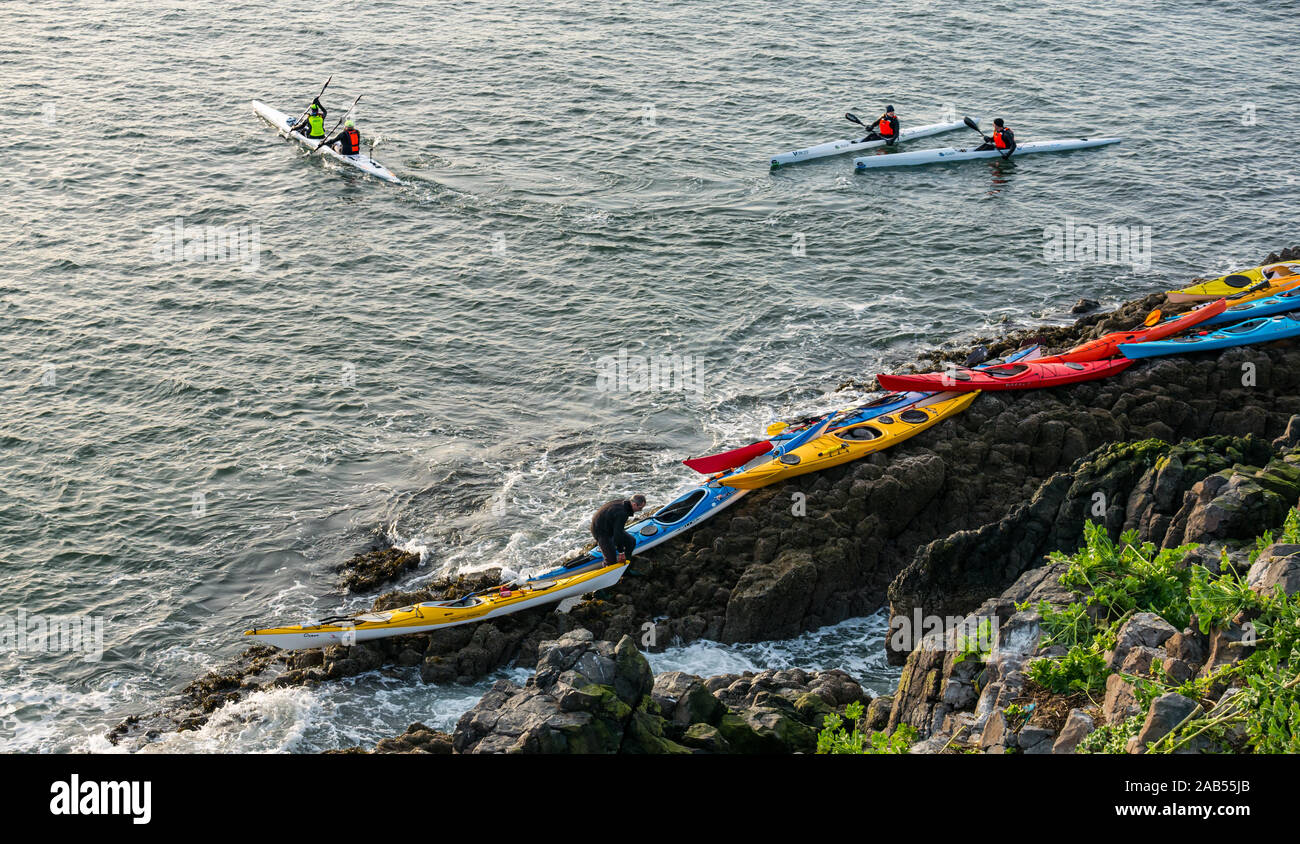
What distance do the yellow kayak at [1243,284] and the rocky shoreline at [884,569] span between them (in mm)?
3103

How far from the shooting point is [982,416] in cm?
1956

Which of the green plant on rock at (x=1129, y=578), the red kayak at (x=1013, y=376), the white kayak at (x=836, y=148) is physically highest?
the white kayak at (x=836, y=148)

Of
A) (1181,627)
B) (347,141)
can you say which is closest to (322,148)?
(347,141)

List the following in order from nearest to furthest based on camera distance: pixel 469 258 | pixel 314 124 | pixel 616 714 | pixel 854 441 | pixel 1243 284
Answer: pixel 616 714 < pixel 854 441 < pixel 1243 284 < pixel 469 258 < pixel 314 124

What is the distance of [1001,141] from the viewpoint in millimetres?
34438

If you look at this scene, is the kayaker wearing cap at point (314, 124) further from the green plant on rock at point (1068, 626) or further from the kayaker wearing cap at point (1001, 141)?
the green plant on rock at point (1068, 626)

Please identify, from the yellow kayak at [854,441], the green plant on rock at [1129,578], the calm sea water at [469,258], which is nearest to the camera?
the green plant on rock at [1129,578]

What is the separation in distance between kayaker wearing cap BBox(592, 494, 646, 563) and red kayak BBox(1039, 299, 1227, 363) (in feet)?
29.4

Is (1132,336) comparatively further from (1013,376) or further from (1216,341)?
(1013,376)

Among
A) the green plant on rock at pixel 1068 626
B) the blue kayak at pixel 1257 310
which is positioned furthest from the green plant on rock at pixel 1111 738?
the blue kayak at pixel 1257 310

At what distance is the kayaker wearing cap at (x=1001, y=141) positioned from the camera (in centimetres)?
3425

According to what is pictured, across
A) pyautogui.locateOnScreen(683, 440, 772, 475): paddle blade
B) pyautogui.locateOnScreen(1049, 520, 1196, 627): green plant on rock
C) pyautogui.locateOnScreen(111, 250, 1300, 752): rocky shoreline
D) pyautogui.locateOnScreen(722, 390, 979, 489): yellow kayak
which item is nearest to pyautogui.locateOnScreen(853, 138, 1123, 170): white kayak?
pyautogui.locateOnScreen(111, 250, 1300, 752): rocky shoreline

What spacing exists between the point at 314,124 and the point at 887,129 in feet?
57.7

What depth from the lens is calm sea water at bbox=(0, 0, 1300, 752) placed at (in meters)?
19.0
